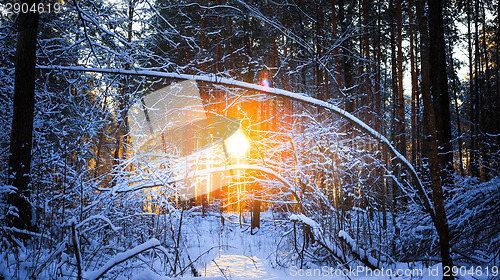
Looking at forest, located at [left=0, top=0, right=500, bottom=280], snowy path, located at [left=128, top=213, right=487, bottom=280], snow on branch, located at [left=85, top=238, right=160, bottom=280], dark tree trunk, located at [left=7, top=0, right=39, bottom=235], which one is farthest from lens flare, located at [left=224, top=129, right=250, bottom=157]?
dark tree trunk, located at [left=7, top=0, right=39, bottom=235]

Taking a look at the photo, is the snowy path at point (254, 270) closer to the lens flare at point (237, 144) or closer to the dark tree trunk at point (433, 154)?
the dark tree trunk at point (433, 154)

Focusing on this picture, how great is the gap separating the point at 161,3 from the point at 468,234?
7053mm

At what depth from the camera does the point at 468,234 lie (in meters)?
4.16

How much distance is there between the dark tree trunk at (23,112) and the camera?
14.3ft

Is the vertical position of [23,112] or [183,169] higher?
[23,112]

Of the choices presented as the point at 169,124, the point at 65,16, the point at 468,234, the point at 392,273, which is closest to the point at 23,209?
the point at 169,124

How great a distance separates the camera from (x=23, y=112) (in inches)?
178

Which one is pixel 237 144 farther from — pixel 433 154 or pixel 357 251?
pixel 433 154

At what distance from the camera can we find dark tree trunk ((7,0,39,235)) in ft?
14.3

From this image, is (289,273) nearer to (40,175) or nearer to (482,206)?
(482,206)

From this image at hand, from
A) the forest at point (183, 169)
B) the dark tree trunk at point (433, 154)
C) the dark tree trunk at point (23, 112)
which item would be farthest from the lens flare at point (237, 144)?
the dark tree trunk at point (23, 112)
